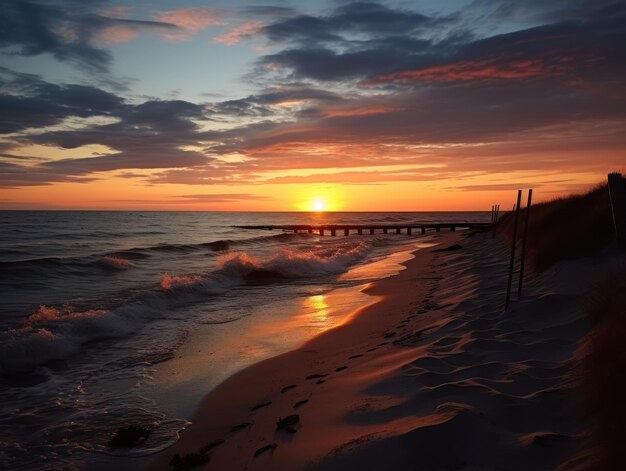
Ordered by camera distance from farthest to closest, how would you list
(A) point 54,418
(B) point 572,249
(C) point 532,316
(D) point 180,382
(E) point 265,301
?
(E) point 265,301, (B) point 572,249, (D) point 180,382, (C) point 532,316, (A) point 54,418

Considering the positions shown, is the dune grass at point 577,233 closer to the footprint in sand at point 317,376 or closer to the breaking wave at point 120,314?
the footprint in sand at point 317,376

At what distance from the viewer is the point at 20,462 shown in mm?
5121

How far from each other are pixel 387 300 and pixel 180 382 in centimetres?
716

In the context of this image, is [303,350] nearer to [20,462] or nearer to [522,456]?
[20,462]

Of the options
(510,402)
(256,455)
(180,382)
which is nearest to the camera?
(510,402)

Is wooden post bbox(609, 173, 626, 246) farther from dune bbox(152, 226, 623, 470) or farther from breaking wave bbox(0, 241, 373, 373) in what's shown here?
breaking wave bbox(0, 241, 373, 373)

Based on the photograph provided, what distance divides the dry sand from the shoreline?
0.02m

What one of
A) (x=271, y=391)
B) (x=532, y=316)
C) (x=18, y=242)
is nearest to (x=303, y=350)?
(x=271, y=391)

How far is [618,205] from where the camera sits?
7.77 metres

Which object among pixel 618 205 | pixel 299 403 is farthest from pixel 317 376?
pixel 618 205

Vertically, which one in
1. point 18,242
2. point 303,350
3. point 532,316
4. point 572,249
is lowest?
point 303,350

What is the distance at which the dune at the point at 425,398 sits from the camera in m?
3.57

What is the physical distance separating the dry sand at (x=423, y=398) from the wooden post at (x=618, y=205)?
0.99m

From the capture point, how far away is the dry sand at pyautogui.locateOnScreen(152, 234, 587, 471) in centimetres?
358
